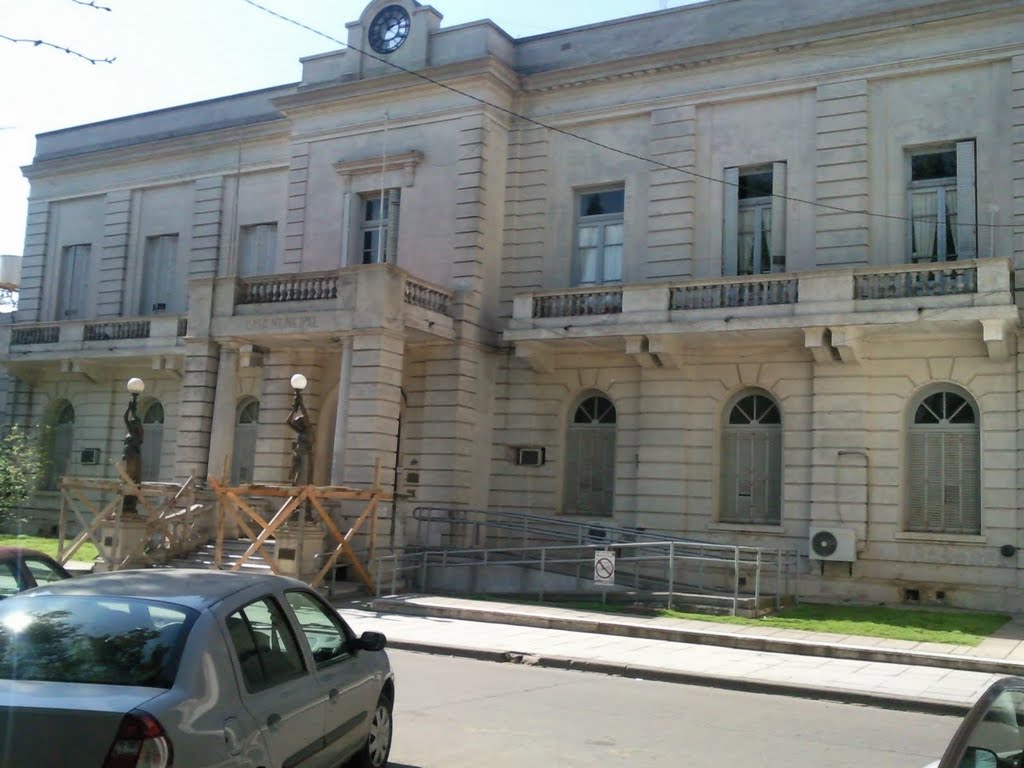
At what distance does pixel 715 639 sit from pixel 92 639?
462 inches

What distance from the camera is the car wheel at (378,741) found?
24.3 feet

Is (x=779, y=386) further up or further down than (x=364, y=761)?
further up

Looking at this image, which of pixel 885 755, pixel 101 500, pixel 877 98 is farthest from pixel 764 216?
pixel 101 500

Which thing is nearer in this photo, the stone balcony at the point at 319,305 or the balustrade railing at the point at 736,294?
the balustrade railing at the point at 736,294

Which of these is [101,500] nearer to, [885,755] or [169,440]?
[169,440]

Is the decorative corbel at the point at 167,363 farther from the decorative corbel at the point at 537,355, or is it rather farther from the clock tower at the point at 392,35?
the decorative corbel at the point at 537,355

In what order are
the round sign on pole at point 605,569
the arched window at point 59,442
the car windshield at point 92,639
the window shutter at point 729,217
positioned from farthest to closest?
the arched window at point 59,442 < the window shutter at point 729,217 < the round sign on pole at point 605,569 < the car windshield at point 92,639

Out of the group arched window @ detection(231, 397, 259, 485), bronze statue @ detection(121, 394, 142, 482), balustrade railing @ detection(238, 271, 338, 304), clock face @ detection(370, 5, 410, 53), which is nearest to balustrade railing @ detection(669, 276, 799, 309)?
balustrade railing @ detection(238, 271, 338, 304)

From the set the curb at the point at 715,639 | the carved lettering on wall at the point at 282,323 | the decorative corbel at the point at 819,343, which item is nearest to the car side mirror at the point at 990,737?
the curb at the point at 715,639

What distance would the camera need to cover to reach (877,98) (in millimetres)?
22219

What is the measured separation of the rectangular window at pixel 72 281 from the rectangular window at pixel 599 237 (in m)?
17.3

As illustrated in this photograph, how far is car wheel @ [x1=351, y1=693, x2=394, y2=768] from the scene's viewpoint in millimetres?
7406

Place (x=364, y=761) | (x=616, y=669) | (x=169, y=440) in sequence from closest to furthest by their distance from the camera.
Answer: (x=364, y=761) → (x=616, y=669) → (x=169, y=440)

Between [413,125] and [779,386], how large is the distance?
435 inches
